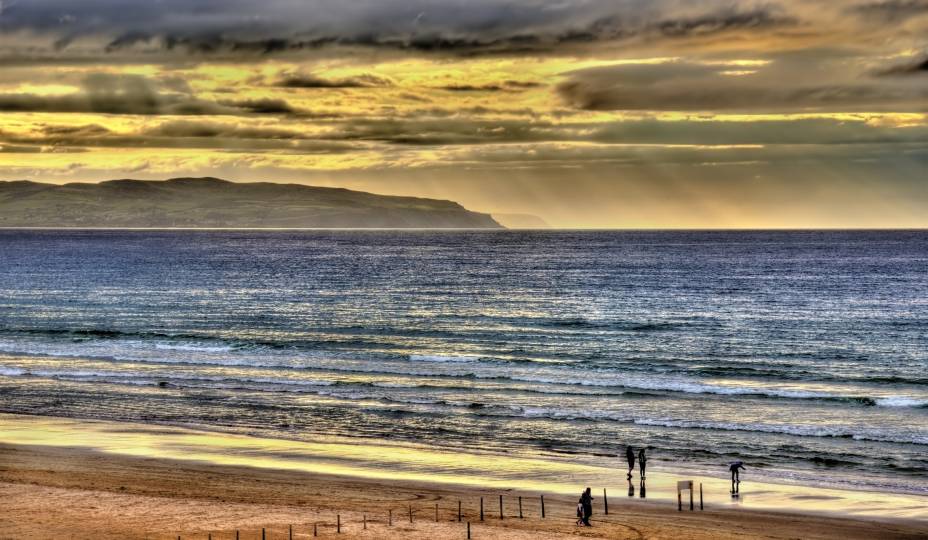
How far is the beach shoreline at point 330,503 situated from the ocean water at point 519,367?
146 inches

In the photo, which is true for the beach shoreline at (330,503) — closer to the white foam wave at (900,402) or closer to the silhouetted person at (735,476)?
the silhouetted person at (735,476)

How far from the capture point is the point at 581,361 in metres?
55.9

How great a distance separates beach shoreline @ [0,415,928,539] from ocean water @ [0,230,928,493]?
370 cm

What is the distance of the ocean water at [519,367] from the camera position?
123 feet

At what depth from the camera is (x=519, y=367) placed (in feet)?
176

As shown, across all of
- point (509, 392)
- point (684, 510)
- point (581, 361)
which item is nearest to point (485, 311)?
point (581, 361)

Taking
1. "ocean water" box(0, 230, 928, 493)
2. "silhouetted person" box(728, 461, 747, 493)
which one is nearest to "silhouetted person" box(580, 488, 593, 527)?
"silhouetted person" box(728, 461, 747, 493)

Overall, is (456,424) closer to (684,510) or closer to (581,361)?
(684,510)

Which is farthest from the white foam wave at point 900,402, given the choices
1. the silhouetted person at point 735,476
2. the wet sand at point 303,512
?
the wet sand at point 303,512

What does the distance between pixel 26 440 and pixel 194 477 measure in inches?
358

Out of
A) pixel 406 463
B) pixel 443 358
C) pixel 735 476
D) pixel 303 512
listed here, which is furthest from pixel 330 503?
pixel 443 358

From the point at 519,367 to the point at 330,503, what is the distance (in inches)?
1003

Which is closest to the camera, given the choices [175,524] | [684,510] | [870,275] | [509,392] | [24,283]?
[175,524]

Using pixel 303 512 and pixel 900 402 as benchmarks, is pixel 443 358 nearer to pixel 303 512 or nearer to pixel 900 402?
pixel 900 402
